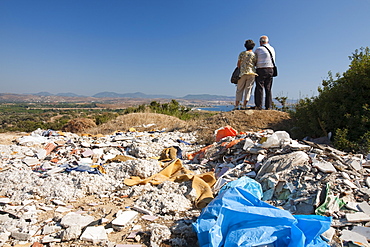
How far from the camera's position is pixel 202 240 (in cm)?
191

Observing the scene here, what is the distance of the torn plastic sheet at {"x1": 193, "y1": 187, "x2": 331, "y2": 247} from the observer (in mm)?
1722

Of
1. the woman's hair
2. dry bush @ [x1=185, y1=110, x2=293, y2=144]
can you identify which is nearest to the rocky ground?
dry bush @ [x1=185, y1=110, x2=293, y2=144]

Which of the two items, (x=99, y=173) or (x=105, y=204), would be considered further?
(x=99, y=173)

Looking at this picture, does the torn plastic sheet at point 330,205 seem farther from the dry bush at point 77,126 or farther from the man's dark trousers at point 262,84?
the dry bush at point 77,126

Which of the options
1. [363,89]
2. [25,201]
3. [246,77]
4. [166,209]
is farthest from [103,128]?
[363,89]

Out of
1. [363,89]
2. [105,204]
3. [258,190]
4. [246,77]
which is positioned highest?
[246,77]

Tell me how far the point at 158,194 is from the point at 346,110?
12.6ft

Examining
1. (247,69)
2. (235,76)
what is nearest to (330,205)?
(247,69)

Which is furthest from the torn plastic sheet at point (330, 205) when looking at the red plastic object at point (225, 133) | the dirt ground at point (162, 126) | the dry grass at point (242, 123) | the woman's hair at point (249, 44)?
the woman's hair at point (249, 44)

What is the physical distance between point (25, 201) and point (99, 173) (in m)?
1.04

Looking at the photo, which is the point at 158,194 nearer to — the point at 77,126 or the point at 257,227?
the point at 257,227

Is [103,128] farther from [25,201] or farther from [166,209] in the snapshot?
[166,209]

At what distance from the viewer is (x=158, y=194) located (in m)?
2.90

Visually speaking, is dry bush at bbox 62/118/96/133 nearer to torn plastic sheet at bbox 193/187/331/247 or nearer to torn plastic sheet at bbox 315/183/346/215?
torn plastic sheet at bbox 193/187/331/247
